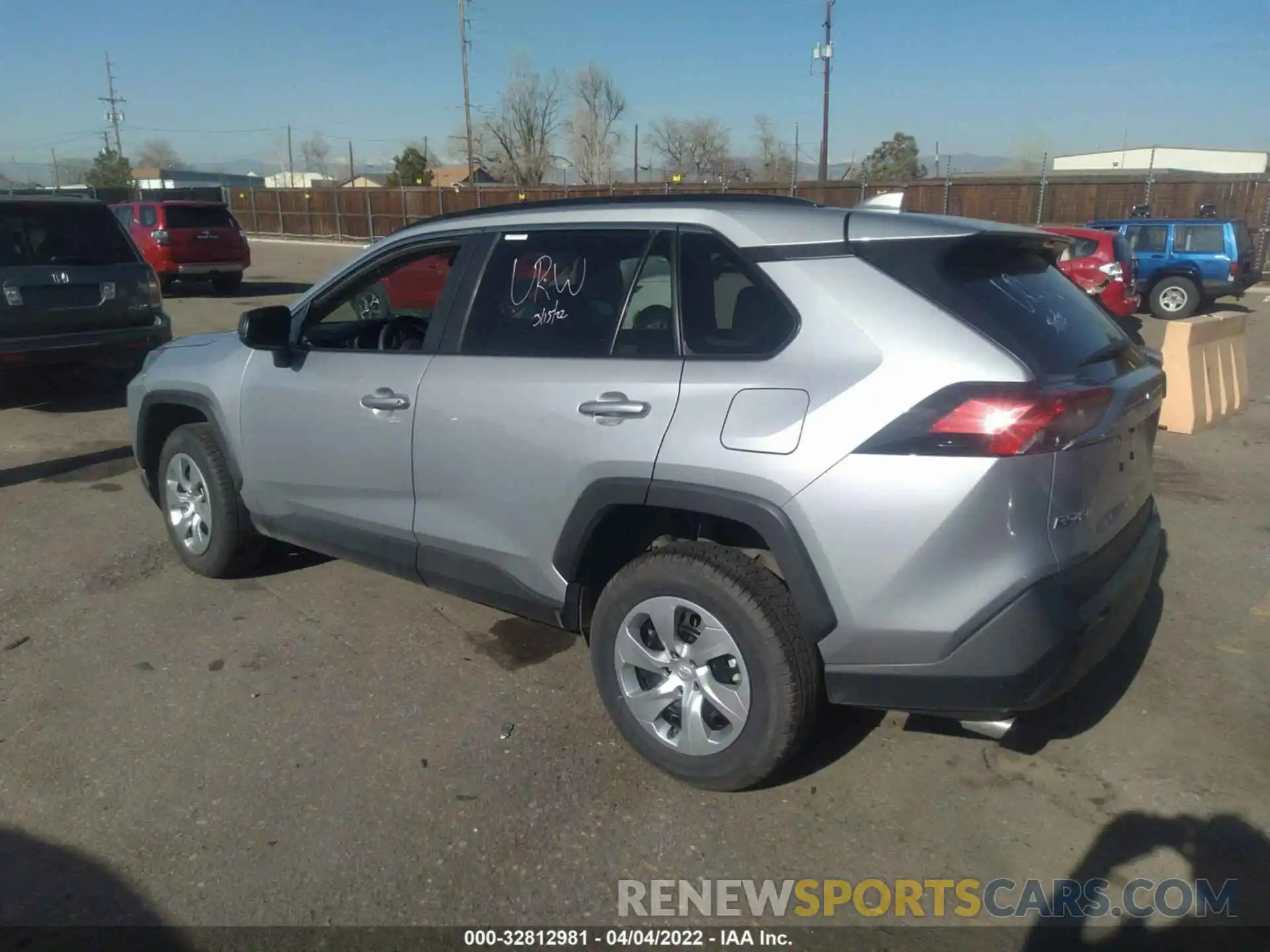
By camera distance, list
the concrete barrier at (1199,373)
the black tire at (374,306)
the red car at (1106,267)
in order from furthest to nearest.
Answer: the red car at (1106,267), the concrete barrier at (1199,373), the black tire at (374,306)

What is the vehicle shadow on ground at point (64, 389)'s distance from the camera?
9.09 meters

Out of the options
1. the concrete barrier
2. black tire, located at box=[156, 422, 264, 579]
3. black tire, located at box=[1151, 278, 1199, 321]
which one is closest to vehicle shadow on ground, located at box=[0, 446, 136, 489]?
black tire, located at box=[156, 422, 264, 579]

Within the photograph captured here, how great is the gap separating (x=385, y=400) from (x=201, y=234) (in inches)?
623

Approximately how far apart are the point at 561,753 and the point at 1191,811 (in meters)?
2.01

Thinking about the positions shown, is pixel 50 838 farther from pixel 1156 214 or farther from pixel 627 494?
pixel 1156 214

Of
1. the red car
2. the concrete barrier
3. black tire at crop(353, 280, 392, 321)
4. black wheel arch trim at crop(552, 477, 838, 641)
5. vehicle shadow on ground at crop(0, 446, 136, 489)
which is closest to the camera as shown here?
black wheel arch trim at crop(552, 477, 838, 641)

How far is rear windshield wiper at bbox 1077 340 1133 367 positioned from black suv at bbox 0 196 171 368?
7926 millimetres

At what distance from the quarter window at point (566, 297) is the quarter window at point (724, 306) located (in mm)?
80

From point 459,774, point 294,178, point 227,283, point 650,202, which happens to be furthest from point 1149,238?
point 294,178

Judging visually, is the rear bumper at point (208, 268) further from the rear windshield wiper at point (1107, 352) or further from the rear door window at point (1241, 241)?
the rear windshield wiper at point (1107, 352)

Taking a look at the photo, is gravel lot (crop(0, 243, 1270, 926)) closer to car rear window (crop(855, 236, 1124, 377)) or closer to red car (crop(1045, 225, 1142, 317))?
car rear window (crop(855, 236, 1124, 377))

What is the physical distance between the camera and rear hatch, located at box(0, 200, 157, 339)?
792 centimetres

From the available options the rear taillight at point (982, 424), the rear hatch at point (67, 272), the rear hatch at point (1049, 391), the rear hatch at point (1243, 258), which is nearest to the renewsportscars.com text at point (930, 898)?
the rear hatch at point (1049, 391)

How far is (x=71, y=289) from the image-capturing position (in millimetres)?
8211
